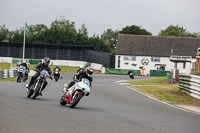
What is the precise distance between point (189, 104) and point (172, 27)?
12354 centimetres

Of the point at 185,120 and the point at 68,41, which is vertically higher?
the point at 68,41

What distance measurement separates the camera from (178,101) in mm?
20297

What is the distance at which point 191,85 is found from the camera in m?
21.8

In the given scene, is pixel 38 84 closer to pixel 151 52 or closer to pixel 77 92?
pixel 77 92

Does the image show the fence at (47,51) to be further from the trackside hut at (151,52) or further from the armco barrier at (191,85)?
the armco barrier at (191,85)

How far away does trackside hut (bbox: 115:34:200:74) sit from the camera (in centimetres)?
7625

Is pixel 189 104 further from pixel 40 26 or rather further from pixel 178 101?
pixel 40 26

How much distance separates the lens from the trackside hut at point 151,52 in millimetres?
76250

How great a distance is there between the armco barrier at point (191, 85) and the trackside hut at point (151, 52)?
51.2 metres

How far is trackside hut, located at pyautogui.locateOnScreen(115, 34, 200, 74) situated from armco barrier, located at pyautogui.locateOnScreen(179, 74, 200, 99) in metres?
51.2

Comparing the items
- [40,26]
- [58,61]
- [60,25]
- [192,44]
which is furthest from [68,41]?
[40,26]

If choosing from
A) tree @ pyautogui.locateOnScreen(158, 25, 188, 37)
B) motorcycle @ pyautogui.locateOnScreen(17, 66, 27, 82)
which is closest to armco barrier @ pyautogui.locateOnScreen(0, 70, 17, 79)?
motorcycle @ pyautogui.locateOnScreen(17, 66, 27, 82)

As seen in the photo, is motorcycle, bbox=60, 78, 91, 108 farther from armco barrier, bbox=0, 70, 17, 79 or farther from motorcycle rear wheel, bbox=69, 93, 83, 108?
armco barrier, bbox=0, 70, 17, 79

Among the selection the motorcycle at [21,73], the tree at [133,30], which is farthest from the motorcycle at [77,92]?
the tree at [133,30]
